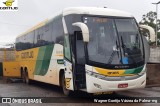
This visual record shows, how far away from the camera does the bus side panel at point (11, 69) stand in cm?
2653

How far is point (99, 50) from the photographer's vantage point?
1242 centimetres

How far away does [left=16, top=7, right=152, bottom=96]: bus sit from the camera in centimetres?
1220

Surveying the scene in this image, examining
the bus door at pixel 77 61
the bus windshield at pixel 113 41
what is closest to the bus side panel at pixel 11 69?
the bus door at pixel 77 61

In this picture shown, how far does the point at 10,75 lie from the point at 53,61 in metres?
11.6

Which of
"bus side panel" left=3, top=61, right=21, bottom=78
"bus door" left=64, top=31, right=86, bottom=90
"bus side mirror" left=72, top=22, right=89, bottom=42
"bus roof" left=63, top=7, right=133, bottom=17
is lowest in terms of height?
"bus side panel" left=3, top=61, right=21, bottom=78

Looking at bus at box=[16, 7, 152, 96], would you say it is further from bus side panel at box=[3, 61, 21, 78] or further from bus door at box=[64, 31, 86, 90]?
bus side panel at box=[3, 61, 21, 78]

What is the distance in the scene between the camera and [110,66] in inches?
481

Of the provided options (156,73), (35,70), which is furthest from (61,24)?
(156,73)

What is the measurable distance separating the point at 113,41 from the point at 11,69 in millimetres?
15531

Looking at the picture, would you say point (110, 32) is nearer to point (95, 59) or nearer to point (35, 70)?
point (95, 59)

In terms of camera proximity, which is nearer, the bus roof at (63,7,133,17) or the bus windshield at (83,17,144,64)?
the bus windshield at (83,17,144,64)

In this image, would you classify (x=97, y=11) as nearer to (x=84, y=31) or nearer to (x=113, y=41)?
(x=113, y=41)

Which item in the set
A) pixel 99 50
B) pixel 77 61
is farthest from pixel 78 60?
pixel 99 50

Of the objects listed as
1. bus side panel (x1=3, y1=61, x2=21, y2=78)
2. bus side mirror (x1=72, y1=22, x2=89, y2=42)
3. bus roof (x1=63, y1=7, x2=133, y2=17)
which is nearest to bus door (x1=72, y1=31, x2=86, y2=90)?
bus roof (x1=63, y1=7, x2=133, y2=17)
